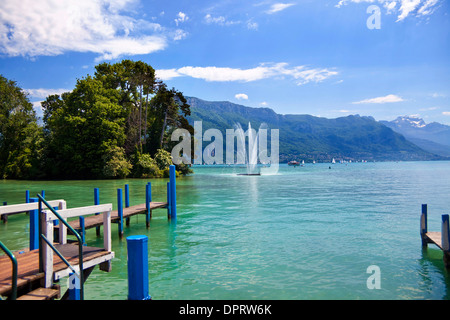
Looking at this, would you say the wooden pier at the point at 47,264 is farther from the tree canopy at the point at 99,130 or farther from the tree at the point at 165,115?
the tree at the point at 165,115

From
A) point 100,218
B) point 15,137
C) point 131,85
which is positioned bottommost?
point 100,218

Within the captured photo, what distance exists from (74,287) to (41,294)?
0.72 m

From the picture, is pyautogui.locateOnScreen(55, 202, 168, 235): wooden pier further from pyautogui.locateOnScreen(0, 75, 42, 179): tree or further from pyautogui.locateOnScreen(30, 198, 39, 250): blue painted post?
pyautogui.locateOnScreen(0, 75, 42, 179): tree

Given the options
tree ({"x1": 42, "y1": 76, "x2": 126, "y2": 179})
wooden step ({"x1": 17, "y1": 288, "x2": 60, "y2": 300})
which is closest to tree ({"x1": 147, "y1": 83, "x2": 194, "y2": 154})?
tree ({"x1": 42, "y1": 76, "x2": 126, "y2": 179})

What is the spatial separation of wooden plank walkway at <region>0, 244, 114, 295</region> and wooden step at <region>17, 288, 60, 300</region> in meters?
0.19

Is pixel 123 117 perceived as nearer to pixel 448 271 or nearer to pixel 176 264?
pixel 176 264

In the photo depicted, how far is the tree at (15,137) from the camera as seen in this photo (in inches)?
2579

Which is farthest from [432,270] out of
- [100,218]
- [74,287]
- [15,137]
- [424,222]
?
[15,137]

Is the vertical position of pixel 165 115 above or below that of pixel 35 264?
above

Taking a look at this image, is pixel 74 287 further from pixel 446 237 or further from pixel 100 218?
pixel 446 237

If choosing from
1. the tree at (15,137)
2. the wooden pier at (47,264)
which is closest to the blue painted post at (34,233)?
the wooden pier at (47,264)

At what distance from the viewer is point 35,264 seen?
7.07 meters

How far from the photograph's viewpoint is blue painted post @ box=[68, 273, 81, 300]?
22.4 ft
